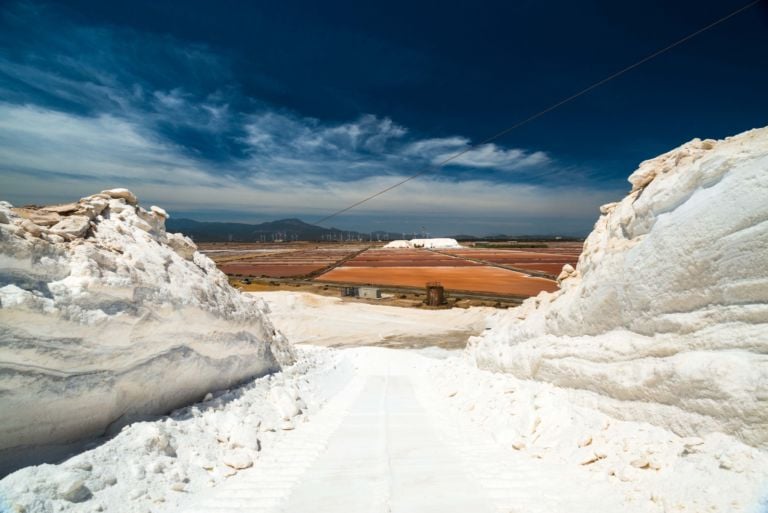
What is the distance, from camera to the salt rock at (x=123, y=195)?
5.12m

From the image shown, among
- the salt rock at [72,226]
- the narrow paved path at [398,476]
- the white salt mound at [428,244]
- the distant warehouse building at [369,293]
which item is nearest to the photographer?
the narrow paved path at [398,476]

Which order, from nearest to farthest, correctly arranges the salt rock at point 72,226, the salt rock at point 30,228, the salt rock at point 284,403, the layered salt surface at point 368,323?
1. the salt rock at point 30,228
2. the salt rock at point 72,226
3. the salt rock at point 284,403
4. the layered salt surface at point 368,323

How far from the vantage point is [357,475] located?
3.52 meters

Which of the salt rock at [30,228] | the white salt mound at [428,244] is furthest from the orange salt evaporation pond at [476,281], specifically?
the white salt mound at [428,244]

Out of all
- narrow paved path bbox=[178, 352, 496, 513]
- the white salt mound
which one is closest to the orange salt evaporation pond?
narrow paved path bbox=[178, 352, 496, 513]

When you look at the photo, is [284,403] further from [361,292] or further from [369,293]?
[361,292]

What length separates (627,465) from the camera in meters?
3.17

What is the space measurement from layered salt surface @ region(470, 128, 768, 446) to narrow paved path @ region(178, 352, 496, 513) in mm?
1825

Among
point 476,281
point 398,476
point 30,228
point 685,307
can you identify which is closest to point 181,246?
point 30,228

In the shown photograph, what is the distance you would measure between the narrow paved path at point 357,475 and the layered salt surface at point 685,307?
182 centimetres

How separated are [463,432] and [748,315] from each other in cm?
308

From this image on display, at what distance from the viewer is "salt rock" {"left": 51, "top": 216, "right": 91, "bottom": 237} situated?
3.82 m

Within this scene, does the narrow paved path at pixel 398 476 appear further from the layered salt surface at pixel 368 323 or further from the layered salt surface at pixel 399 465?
the layered salt surface at pixel 368 323

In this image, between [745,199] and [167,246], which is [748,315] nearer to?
[745,199]
